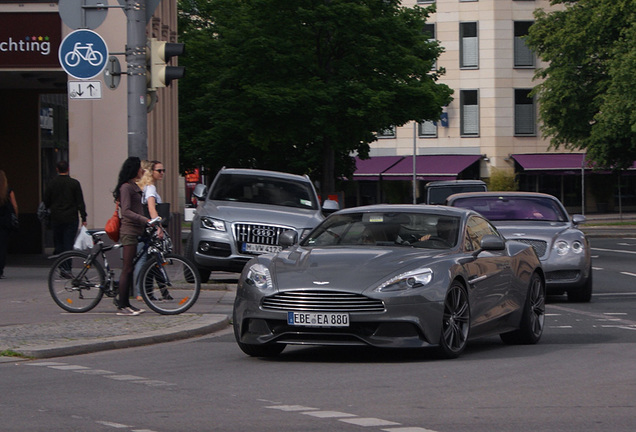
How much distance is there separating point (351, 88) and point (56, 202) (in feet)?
61.3

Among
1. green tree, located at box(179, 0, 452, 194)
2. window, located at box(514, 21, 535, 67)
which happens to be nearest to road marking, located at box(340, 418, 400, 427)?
green tree, located at box(179, 0, 452, 194)

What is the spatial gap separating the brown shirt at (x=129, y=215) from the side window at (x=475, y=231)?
160 inches

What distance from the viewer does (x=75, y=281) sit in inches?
566

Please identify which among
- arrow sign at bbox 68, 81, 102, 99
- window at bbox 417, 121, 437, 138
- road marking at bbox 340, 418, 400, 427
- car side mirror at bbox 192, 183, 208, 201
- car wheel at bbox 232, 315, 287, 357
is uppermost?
window at bbox 417, 121, 437, 138

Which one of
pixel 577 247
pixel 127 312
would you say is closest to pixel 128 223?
pixel 127 312

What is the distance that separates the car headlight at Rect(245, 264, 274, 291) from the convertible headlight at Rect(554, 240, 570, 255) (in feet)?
26.9

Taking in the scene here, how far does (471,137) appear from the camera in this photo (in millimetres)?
69688

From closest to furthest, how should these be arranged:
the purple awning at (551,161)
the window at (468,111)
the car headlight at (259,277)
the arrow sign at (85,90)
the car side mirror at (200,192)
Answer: the car headlight at (259,277), the arrow sign at (85,90), the car side mirror at (200,192), the purple awning at (551,161), the window at (468,111)

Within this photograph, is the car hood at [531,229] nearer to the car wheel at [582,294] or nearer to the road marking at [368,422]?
the car wheel at [582,294]

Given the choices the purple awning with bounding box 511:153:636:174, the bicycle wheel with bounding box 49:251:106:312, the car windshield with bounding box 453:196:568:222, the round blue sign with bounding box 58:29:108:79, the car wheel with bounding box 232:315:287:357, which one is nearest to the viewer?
the car wheel with bounding box 232:315:287:357

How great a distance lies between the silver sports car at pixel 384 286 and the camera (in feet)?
32.2

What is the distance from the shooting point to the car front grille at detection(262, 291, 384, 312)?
980 centimetres

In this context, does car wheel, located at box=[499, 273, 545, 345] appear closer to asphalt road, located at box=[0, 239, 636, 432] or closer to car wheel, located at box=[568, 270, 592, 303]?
asphalt road, located at box=[0, 239, 636, 432]

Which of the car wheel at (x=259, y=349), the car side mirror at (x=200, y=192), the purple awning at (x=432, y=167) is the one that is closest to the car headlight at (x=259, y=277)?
the car wheel at (x=259, y=349)
